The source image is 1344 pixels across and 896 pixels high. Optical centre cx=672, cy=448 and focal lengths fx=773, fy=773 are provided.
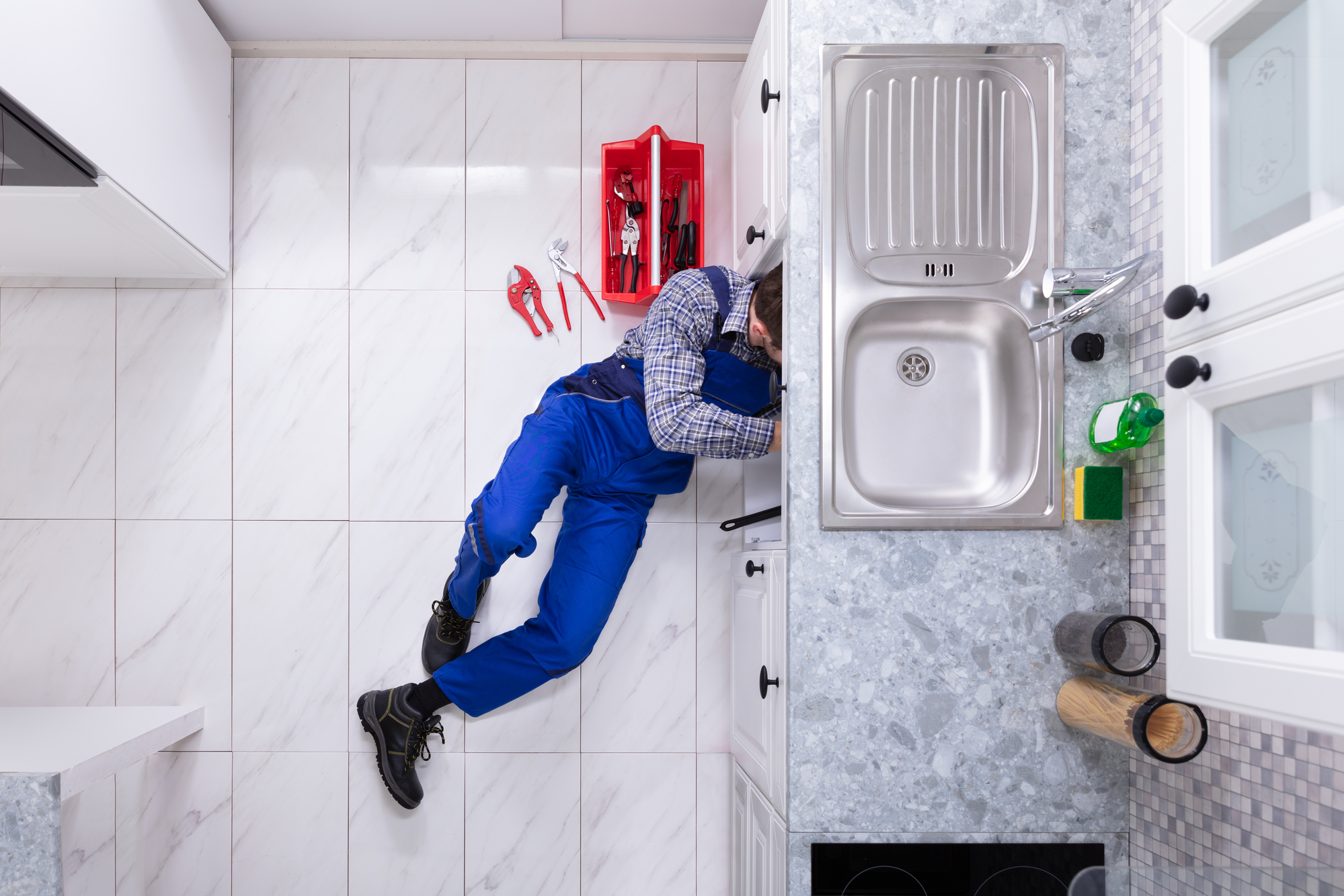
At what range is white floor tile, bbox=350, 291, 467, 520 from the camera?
222 centimetres

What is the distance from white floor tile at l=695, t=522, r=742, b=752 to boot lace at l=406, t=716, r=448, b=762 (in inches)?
28.4

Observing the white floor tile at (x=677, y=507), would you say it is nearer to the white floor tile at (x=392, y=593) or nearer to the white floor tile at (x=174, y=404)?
the white floor tile at (x=392, y=593)

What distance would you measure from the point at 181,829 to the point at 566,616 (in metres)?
1.28

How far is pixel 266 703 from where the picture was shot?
7.17 ft

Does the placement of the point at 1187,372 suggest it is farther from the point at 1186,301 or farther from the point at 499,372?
the point at 499,372

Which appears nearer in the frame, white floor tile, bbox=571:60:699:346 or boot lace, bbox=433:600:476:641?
boot lace, bbox=433:600:476:641

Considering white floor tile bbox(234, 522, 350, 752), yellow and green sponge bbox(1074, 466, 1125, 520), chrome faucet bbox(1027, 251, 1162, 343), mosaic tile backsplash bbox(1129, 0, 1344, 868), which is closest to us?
mosaic tile backsplash bbox(1129, 0, 1344, 868)

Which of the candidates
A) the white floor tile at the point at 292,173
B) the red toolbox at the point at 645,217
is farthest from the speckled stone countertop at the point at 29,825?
the red toolbox at the point at 645,217

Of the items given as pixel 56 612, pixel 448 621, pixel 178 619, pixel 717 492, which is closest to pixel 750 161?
pixel 717 492

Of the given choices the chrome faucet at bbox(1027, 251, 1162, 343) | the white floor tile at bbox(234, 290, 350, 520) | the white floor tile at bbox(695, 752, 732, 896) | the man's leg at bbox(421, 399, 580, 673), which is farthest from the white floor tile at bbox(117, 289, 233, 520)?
the chrome faucet at bbox(1027, 251, 1162, 343)

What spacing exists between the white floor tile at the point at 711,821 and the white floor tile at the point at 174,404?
155 cm

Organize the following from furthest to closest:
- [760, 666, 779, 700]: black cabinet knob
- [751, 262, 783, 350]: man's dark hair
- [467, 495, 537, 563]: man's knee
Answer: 1. [467, 495, 537, 563]: man's knee
2. [751, 262, 783, 350]: man's dark hair
3. [760, 666, 779, 700]: black cabinet knob

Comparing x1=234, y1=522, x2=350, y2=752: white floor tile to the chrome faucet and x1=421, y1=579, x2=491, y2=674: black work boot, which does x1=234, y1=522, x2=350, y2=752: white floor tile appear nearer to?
x1=421, y1=579, x2=491, y2=674: black work boot

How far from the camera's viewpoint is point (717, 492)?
2.25 m
